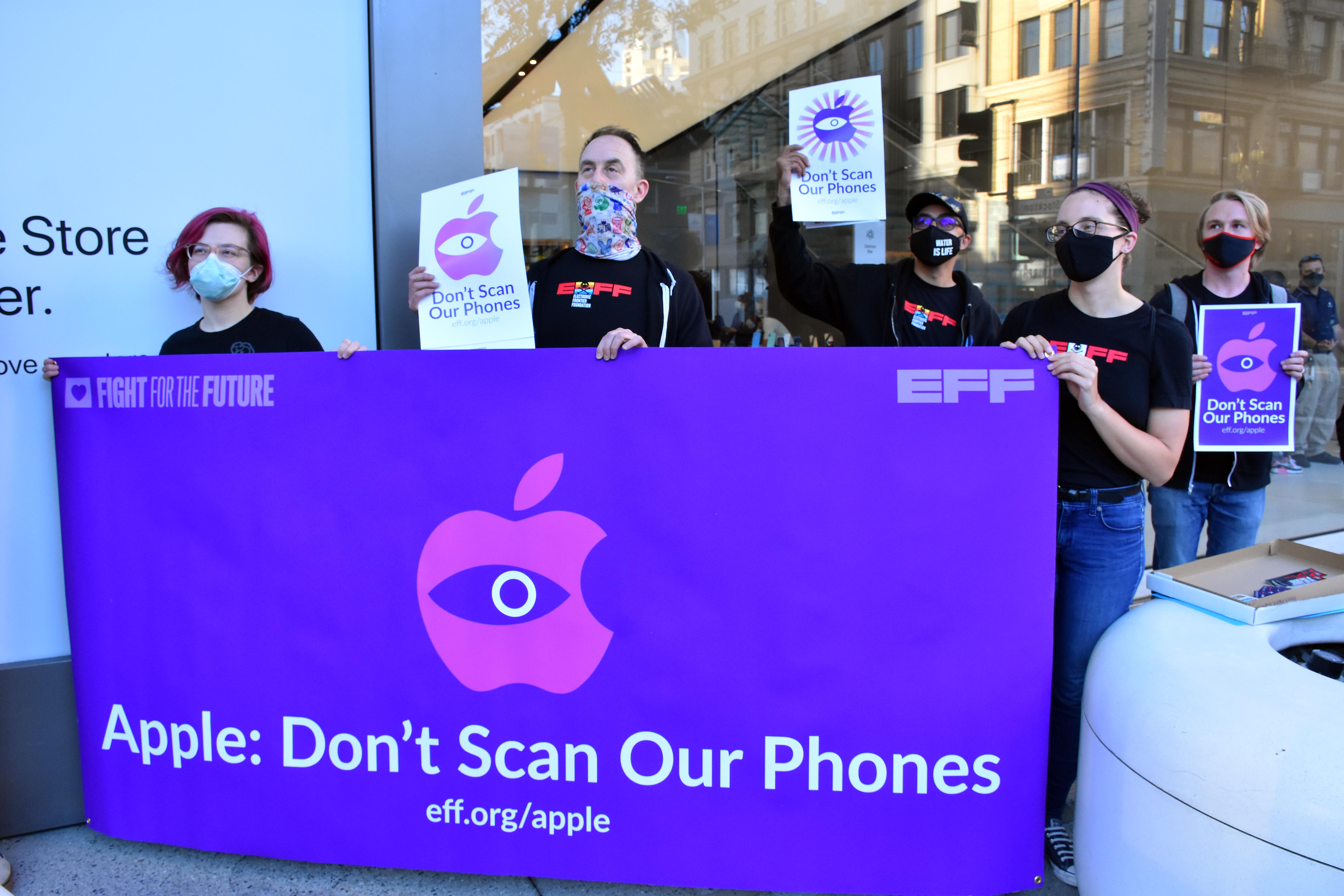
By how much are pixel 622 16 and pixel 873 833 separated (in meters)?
4.71

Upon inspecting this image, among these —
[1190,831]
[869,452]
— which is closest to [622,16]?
[869,452]

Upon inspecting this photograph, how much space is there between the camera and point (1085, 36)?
6551mm

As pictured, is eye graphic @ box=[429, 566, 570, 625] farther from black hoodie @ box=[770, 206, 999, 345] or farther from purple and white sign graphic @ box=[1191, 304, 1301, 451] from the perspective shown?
purple and white sign graphic @ box=[1191, 304, 1301, 451]

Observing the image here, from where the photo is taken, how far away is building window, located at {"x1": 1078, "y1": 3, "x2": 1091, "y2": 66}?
21.3 ft

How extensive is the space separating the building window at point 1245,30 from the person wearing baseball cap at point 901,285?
6.45 m

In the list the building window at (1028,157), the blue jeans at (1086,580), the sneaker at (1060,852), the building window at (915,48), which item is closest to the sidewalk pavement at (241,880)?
the sneaker at (1060,852)

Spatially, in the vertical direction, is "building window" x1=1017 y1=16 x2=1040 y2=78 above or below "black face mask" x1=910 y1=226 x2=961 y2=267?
above

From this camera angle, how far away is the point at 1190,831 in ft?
4.96

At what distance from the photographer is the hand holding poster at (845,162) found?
303 centimetres

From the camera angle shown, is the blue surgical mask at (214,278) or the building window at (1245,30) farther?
the building window at (1245,30)

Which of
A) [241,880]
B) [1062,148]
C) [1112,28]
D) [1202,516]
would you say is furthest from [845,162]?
[1112,28]

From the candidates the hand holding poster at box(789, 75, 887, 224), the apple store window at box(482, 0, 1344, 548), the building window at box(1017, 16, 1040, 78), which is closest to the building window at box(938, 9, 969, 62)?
the apple store window at box(482, 0, 1344, 548)

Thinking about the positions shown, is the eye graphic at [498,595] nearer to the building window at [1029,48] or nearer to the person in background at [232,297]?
the person in background at [232,297]

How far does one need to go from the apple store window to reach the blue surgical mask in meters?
2.27
